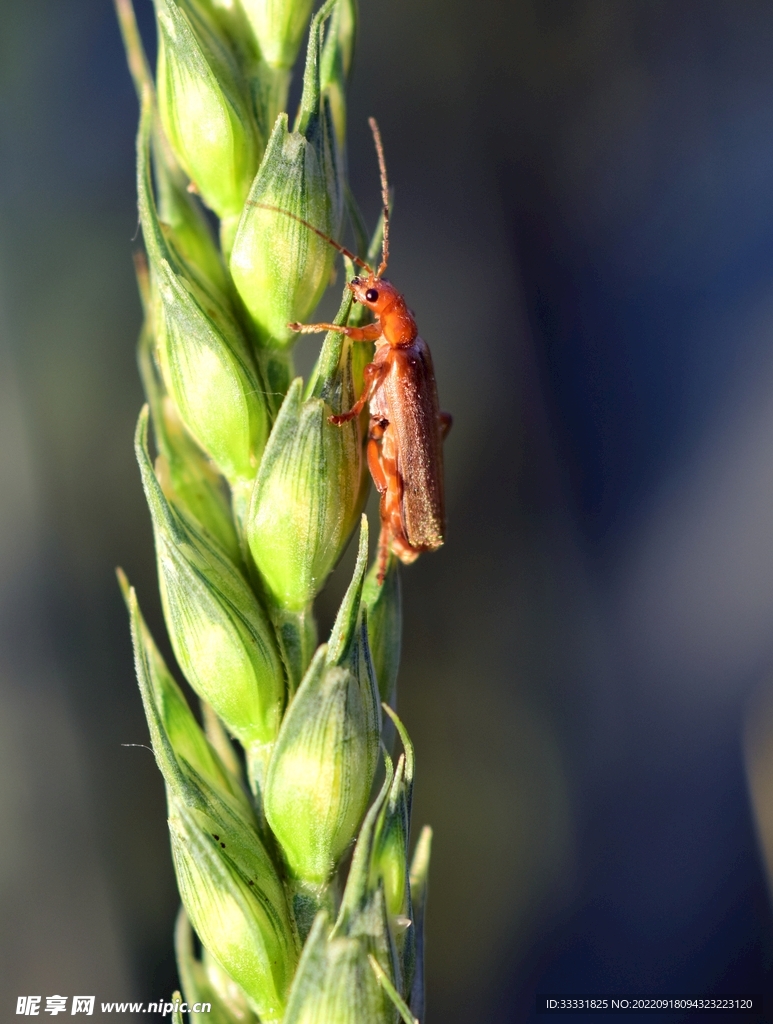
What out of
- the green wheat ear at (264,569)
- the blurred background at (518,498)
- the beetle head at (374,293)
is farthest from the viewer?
the blurred background at (518,498)

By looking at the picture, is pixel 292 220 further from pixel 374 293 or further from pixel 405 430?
pixel 405 430

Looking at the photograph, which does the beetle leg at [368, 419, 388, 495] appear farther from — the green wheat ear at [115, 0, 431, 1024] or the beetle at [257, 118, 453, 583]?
the green wheat ear at [115, 0, 431, 1024]

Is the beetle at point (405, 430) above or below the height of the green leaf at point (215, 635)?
above

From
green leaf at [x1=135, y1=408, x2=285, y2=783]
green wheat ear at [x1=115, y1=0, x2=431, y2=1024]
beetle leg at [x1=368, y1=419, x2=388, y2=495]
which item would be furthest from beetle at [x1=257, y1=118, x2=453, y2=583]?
green leaf at [x1=135, y1=408, x2=285, y2=783]

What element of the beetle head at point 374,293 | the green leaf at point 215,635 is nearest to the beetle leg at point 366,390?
the beetle head at point 374,293

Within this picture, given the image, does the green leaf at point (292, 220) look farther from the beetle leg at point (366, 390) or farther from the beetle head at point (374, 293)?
the beetle head at point (374, 293)
